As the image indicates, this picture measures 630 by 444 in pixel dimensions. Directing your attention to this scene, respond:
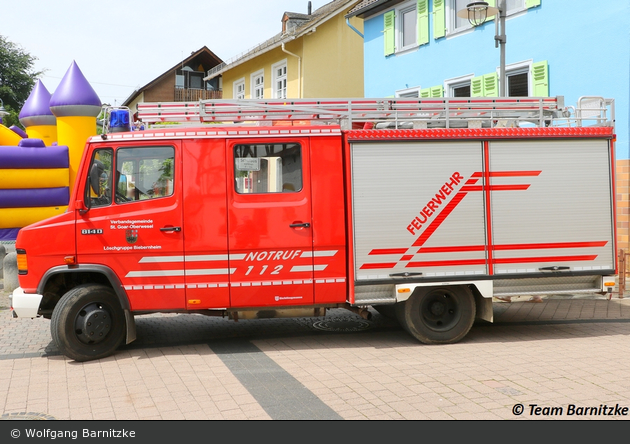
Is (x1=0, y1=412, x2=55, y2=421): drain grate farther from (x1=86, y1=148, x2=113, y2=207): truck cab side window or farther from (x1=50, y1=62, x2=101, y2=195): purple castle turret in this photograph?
(x1=50, y1=62, x2=101, y2=195): purple castle turret

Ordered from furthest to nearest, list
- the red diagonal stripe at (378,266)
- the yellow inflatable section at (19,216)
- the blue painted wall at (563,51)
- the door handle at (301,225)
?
the yellow inflatable section at (19,216)
the blue painted wall at (563,51)
the red diagonal stripe at (378,266)
the door handle at (301,225)

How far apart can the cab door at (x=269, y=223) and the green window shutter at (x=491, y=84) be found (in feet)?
34.0

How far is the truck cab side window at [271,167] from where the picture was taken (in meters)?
7.34

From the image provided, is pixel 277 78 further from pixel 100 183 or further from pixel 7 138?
pixel 100 183

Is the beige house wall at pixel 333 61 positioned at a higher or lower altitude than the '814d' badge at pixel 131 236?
higher

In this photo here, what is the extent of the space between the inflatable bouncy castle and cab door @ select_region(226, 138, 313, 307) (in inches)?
342

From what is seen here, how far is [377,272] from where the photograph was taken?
7.46m

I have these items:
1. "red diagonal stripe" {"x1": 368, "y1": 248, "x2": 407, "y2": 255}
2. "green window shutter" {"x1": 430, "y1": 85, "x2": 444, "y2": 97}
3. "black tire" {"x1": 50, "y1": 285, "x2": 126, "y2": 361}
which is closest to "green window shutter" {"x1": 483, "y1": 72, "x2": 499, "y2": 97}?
"green window shutter" {"x1": 430, "y1": 85, "x2": 444, "y2": 97}

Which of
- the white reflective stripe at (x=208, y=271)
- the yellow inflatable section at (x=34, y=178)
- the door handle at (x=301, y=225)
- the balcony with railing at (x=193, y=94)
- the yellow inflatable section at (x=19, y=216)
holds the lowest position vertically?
the white reflective stripe at (x=208, y=271)

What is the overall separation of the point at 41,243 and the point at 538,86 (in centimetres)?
1167

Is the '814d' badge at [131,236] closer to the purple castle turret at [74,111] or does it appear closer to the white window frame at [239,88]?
the purple castle turret at [74,111]

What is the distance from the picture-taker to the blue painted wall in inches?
508

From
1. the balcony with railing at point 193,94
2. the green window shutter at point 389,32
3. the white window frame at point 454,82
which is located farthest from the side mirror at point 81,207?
the balcony with railing at point 193,94

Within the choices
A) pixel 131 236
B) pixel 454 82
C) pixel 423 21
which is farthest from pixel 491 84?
pixel 131 236
